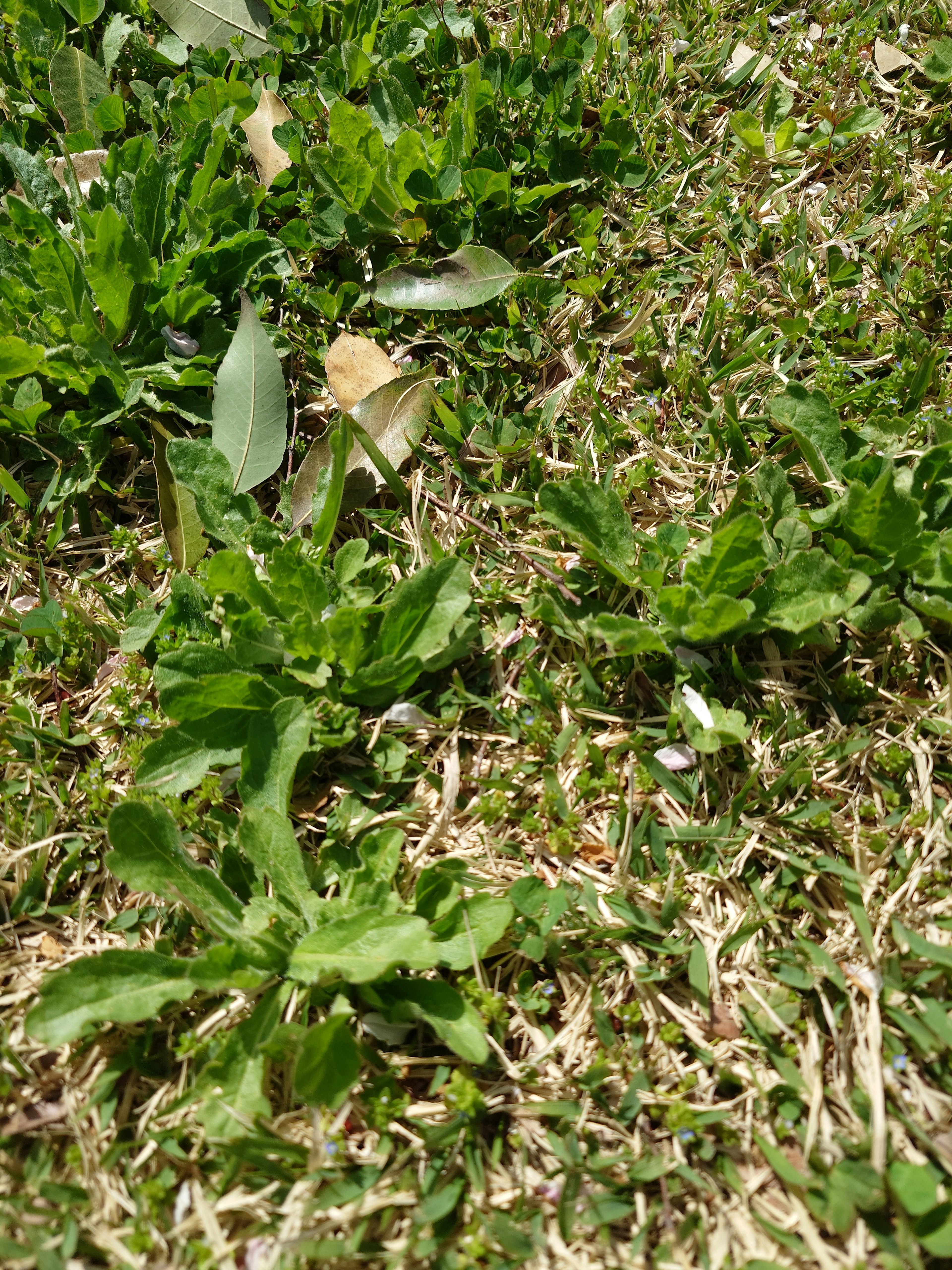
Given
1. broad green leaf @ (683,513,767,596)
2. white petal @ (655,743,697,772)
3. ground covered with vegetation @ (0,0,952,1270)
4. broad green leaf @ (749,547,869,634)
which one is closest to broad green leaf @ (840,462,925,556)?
ground covered with vegetation @ (0,0,952,1270)

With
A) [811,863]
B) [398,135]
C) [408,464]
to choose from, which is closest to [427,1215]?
[811,863]

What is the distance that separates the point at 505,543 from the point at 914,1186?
5.48 ft

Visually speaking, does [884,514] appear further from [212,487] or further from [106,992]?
[106,992]

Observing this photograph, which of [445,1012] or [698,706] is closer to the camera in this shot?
[445,1012]

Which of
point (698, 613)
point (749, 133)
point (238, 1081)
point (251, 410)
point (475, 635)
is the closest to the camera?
point (238, 1081)

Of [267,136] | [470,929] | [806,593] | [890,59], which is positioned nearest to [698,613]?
[806,593]

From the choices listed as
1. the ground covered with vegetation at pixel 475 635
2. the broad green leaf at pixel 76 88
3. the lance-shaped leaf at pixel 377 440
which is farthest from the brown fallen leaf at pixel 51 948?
the broad green leaf at pixel 76 88

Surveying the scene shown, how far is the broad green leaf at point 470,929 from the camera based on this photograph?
197 cm

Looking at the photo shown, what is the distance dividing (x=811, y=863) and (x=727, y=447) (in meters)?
1.16

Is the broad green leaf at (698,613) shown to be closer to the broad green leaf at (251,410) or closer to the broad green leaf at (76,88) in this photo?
the broad green leaf at (251,410)

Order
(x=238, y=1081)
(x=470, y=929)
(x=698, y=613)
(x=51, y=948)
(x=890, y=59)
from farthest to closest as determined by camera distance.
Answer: (x=890, y=59)
(x=698, y=613)
(x=51, y=948)
(x=470, y=929)
(x=238, y=1081)

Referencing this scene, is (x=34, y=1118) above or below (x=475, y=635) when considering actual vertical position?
below

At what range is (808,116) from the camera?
10.4 ft

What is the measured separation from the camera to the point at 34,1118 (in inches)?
74.2
